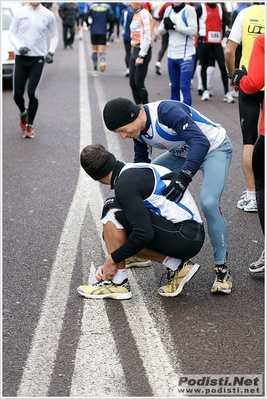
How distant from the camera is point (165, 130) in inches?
196

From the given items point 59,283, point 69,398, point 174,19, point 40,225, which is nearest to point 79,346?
point 69,398

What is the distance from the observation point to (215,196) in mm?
4934

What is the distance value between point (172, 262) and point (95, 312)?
2.22ft

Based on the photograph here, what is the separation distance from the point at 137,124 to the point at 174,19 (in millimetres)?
6472

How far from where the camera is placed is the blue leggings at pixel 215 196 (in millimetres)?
4928

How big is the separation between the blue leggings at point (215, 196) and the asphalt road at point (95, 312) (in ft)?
1.15

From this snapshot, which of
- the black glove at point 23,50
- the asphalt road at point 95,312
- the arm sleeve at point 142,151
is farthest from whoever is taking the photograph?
the black glove at point 23,50

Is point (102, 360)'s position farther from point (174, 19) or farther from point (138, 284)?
point (174, 19)

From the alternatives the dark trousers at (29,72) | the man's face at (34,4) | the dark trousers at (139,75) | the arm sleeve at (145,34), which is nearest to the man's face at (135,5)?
the arm sleeve at (145,34)

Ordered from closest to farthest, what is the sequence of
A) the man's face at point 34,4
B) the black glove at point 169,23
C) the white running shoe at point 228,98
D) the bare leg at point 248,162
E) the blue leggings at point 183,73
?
the bare leg at point 248,162, the man's face at point 34,4, the blue leggings at point 183,73, the black glove at point 169,23, the white running shoe at point 228,98

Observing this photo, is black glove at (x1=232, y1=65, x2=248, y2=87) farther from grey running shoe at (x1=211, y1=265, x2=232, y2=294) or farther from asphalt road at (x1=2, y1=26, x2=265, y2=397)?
grey running shoe at (x1=211, y1=265, x2=232, y2=294)

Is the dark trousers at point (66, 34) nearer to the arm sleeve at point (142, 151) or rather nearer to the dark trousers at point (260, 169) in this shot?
the arm sleeve at point (142, 151)

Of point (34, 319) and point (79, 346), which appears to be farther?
point (34, 319)

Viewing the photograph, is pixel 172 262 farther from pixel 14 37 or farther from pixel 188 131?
pixel 14 37
